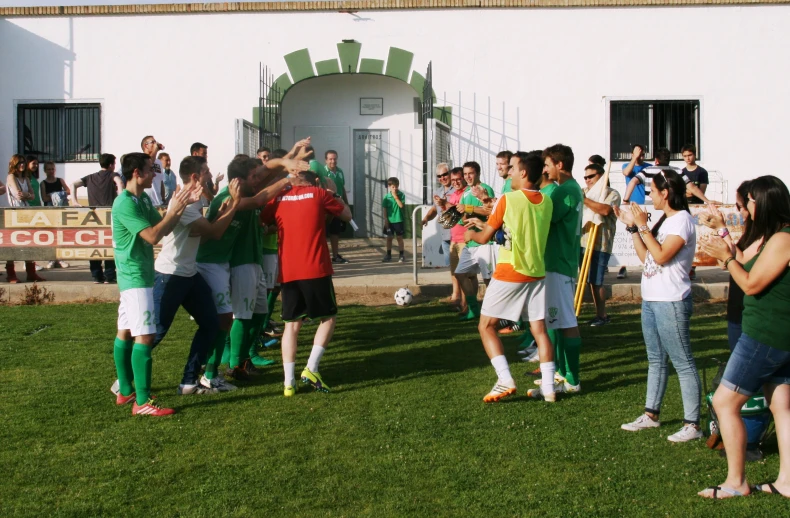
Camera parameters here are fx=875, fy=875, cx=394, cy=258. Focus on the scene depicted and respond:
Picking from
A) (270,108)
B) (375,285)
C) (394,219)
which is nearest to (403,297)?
(375,285)

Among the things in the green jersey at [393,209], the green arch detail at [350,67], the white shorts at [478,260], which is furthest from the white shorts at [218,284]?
the green arch detail at [350,67]

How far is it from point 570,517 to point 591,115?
43.4 feet

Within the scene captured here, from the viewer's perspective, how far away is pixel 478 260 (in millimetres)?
9773

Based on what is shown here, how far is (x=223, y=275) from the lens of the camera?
23.7ft

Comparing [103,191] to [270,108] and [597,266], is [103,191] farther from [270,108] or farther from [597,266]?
[597,266]

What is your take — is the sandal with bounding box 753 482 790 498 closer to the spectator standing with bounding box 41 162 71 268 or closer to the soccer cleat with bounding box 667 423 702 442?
the soccer cleat with bounding box 667 423 702 442

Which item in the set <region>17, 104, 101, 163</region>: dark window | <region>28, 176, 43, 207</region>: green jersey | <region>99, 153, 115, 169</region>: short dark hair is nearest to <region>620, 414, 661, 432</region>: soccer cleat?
<region>99, 153, 115, 169</region>: short dark hair

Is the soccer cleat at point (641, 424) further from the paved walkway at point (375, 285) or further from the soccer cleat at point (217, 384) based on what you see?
the paved walkway at point (375, 285)

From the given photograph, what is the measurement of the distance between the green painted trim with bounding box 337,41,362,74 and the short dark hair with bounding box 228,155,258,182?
9.90m

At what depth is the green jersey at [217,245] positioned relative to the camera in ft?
23.5

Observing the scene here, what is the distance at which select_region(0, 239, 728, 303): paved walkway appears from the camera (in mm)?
11977

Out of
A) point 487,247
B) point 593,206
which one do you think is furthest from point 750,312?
point 487,247

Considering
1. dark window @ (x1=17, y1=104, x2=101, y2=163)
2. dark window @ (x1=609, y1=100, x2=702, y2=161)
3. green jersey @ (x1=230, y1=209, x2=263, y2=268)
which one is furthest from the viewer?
dark window @ (x1=17, y1=104, x2=101, y2=163)

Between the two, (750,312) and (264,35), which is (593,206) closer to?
(750,312)
